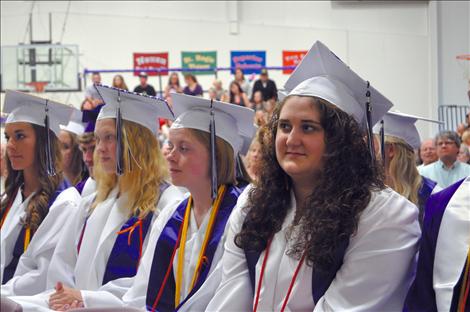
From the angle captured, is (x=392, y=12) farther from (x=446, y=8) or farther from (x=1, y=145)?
(x=1, y=145)

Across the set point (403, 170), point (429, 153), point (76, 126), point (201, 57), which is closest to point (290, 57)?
point (201, 57)

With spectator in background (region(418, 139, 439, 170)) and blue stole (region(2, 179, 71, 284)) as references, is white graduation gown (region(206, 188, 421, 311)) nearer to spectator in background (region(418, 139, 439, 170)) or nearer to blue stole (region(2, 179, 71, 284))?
blue stole (region(2, 179, 71, 284))

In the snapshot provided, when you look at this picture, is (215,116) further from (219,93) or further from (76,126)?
(219,93)

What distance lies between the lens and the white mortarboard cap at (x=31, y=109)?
4.94 metres

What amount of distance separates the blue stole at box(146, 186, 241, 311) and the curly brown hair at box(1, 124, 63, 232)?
1366 millimetres

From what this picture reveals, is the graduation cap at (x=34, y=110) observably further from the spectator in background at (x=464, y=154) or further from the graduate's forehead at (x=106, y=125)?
the spectator in background at (x=464, y=154)

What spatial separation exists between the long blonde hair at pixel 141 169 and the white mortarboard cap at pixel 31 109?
2.56 ft

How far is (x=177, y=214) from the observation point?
3.77m

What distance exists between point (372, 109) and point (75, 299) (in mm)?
1719

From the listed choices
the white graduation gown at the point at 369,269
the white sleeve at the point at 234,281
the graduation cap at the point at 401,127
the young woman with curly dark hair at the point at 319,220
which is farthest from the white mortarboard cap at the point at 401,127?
the white graduation gown at the point at 369,269

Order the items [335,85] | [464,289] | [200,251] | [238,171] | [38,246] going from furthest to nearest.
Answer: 1. [38,246]
2. [238,171]
3. [200,251]
4. [335,85]
5. [464,289]

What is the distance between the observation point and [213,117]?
3830 mm

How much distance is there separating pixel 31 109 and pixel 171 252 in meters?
1.83

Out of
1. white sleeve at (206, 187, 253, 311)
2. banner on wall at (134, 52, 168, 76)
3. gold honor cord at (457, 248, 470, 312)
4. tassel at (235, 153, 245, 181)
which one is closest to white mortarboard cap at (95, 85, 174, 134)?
tassel at (235, 153, 245, 181)
